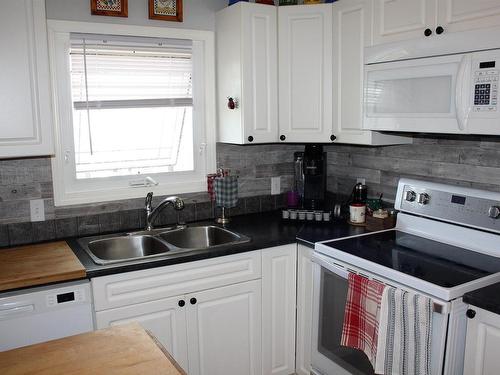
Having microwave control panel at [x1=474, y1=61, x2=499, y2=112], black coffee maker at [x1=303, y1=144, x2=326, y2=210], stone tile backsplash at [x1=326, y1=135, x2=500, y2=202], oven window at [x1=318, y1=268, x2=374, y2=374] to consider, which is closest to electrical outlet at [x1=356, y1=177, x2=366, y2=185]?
stone tile backsplash at [x1=326, y1=135, x2=500, y2=202]

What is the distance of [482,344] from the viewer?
1795mm

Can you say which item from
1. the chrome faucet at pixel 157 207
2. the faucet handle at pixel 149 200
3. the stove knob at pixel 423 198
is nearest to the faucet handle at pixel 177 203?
the chrome faucet at pixel 157 207

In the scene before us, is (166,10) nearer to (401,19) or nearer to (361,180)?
(401,19)

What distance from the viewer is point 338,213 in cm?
292

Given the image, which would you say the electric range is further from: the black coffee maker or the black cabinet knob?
the black coffee maker

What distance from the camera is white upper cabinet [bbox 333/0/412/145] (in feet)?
8.35

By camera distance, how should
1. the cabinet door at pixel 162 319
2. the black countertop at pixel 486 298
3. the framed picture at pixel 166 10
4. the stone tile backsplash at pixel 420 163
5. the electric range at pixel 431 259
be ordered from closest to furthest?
the black countertop at pixel 486 298, the electric range at pixel 431 259, the cabinet door at pixel 162 319, the stone tile backsplash at pixel 420 163, the framed picture at pixel 166 10

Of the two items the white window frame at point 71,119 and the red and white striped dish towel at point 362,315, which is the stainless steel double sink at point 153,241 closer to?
the white window frame at point 71,119

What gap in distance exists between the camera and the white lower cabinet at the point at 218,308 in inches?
88.1

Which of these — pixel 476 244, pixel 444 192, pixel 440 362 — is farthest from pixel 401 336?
pixel 444 192

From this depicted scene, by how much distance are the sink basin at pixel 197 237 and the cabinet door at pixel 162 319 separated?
504mm

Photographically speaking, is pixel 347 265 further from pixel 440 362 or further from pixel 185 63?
pixel 185 63

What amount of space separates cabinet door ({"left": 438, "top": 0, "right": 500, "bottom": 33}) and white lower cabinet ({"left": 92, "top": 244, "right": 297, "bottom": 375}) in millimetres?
1313

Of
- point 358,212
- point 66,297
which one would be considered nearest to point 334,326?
point 358,212
